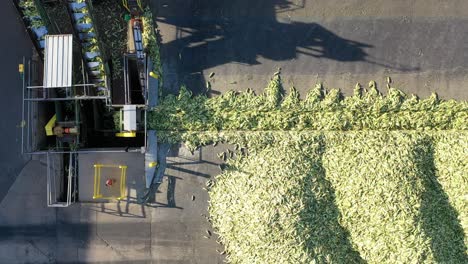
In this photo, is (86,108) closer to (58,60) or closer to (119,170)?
(58,60)

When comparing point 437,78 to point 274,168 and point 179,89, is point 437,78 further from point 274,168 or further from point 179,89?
point 179,89

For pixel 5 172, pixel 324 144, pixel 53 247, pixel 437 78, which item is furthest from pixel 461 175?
pixel 5 172

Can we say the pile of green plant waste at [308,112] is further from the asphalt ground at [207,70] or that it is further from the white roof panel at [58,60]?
the white roof panel at [58,60]

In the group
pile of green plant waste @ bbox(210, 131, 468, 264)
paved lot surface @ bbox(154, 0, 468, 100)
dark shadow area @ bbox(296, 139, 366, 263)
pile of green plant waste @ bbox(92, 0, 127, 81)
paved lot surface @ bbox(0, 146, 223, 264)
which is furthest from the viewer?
pile of green plant waste @ bbox(92, 0, 127, 81)

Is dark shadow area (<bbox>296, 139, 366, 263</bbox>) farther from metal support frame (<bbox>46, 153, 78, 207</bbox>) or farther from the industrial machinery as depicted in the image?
metal support frame (<bbox>46, 153, 78, 207</bbox>)

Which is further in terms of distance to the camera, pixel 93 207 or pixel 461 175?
pixel 93 207

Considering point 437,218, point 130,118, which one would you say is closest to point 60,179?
point 130,118

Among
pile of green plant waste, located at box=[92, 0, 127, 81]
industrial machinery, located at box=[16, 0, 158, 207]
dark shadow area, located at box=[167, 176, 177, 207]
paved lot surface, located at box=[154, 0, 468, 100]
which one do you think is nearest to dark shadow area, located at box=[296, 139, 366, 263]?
paved lot surface, located at box=[154, 0, 468, 100]
